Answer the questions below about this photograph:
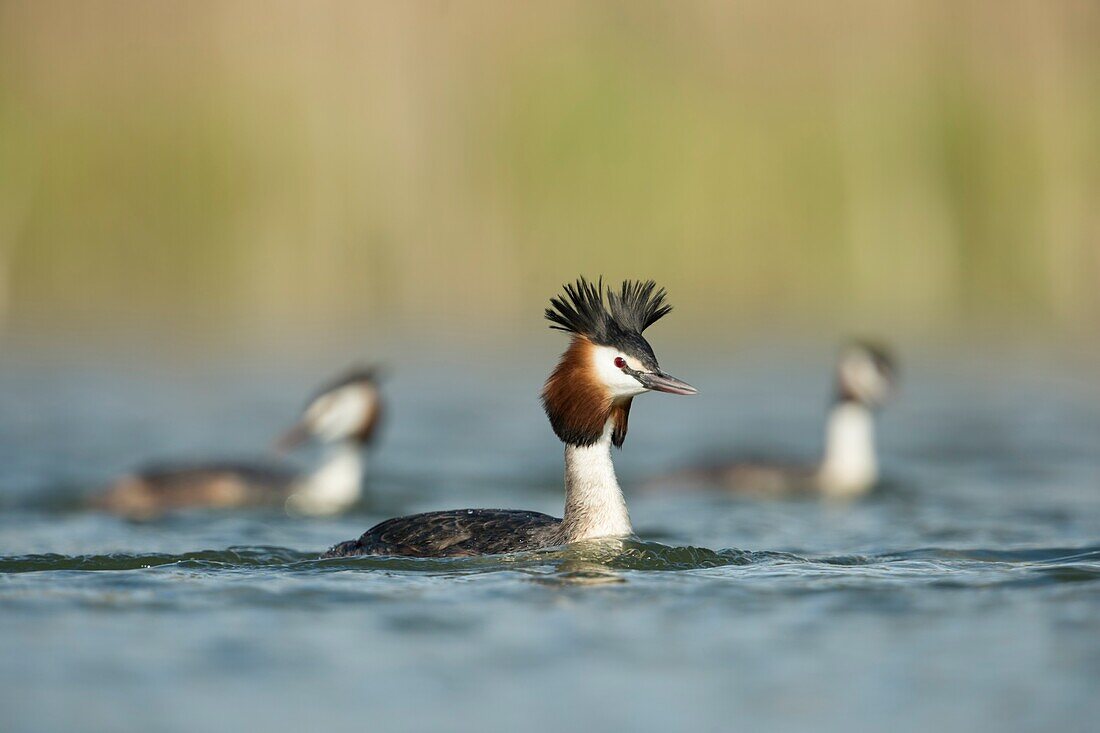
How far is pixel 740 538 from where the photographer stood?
10.4m

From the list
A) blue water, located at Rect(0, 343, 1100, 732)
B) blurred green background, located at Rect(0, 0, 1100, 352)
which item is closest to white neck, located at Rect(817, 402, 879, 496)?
blue water, located at Rect(0, 343, 1100, 732)

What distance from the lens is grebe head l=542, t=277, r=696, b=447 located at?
26.5 feet

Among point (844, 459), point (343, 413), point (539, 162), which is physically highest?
point (539, 162)

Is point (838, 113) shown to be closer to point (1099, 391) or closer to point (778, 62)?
point (778, 62)

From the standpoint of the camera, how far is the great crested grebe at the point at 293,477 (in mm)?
12031

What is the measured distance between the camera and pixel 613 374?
8.10 metres

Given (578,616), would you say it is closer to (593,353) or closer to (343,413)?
(593,353)

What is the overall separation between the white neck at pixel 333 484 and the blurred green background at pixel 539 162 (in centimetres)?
1007

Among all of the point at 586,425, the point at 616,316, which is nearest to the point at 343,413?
the point at 586,425

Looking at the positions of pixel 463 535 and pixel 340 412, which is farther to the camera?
pixel 340 412

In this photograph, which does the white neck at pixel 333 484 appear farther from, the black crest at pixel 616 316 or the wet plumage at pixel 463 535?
the black crest at pixel 616 316

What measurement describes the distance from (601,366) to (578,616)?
1635 millimetres

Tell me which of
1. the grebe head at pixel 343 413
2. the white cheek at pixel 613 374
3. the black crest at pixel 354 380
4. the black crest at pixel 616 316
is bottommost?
the white cheek at pixel 613 374

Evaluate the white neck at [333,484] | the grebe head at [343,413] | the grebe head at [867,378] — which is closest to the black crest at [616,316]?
the white neck at [333,484]
